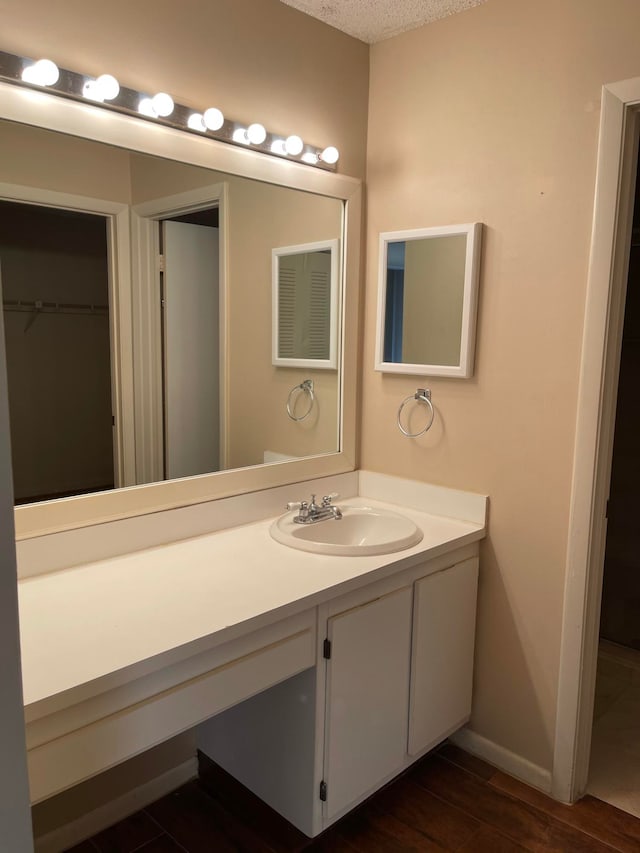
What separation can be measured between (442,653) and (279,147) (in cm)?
167

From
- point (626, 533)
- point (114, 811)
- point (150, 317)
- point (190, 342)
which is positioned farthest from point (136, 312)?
point (626, 533)

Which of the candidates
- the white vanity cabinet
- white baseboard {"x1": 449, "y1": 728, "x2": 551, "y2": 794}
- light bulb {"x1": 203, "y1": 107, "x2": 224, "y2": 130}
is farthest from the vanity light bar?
white baseboard {"x1": 449, "y1": 728, "x2": 551, "y2": 794}

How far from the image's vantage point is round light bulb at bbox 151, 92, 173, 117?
1680 mm

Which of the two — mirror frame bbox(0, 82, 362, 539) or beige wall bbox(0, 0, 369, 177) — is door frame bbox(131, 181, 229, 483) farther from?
beige wall bbox(0, 0, 369, 177)

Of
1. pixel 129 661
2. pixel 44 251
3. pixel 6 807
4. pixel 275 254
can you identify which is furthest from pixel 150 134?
pixel 6 807

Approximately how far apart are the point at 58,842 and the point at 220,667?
33.9 inches

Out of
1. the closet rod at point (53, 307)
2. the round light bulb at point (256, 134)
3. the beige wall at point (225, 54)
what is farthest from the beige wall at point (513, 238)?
the closet rod at point (53, 307)

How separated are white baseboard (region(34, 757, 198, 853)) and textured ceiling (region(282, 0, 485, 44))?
2405 mm

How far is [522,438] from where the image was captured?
6.58 feet

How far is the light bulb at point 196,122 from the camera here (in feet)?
5.87

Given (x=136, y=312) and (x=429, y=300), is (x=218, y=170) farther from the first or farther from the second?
(x=429, y=300)

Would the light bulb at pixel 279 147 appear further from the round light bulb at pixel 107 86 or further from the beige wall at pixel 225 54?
the round light bulb at pixel 107 86

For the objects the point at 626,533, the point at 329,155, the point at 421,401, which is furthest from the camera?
the point at 626,533

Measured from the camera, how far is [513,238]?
1.97 m
